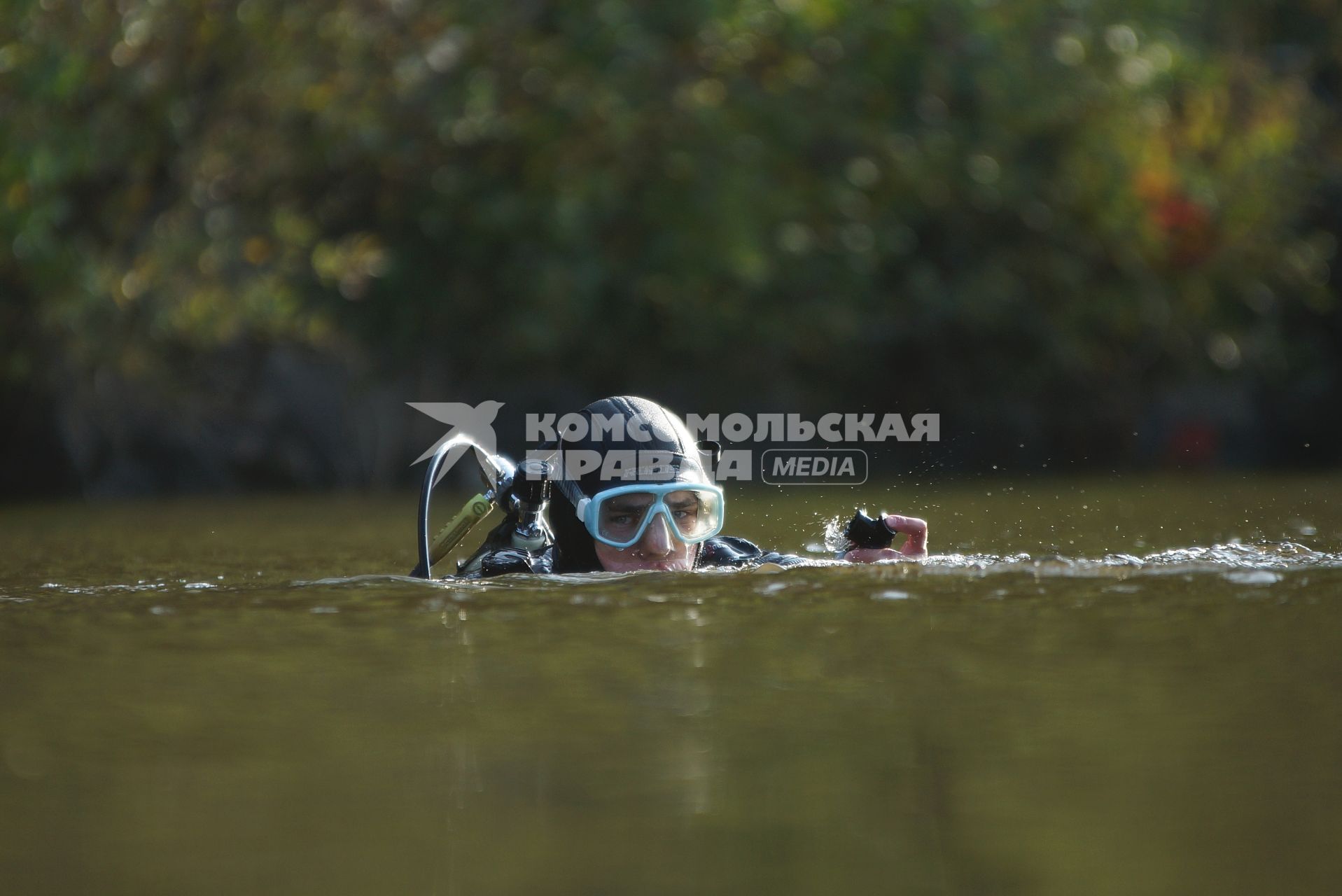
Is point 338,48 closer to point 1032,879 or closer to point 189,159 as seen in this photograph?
point 189,159

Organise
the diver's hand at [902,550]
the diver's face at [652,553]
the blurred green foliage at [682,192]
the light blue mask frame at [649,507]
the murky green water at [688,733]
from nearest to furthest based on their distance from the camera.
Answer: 1. the murky green water at [688,733]
2. the light blue mask frame at [649,507]
3. the diver's face at [652,553]
4. the diver's hand at [902,550]
5. the blurred green foliage at [682,192]

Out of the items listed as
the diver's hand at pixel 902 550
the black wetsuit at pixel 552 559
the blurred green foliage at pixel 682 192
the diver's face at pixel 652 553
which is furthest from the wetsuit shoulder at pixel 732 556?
the blurred green foliage at pixel 682 192

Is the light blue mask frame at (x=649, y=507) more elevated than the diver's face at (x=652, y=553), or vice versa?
the light blue mask frame at (x=649, y=507)

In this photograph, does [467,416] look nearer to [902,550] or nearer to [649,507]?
[902,550]

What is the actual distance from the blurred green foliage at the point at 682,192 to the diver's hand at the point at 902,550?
6707 mm

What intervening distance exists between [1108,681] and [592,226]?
10808 mm

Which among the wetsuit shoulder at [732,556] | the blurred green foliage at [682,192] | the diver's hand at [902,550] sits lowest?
the wetsuit shoulder at [732,556]

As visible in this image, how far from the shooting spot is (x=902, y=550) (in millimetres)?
5852

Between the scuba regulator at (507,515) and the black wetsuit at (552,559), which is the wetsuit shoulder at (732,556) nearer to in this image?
the black wetsuit at (552,559)

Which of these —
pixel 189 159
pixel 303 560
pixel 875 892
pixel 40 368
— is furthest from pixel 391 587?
pixel 40 368

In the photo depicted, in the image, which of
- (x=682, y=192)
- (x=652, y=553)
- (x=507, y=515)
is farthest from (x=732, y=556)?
(x=682, y=192)

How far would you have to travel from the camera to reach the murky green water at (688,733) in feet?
7.22

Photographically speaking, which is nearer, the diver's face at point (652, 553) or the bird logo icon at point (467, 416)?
the diver's face at point (652, 553)

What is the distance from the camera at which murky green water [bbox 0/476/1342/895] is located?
86.6 inches
